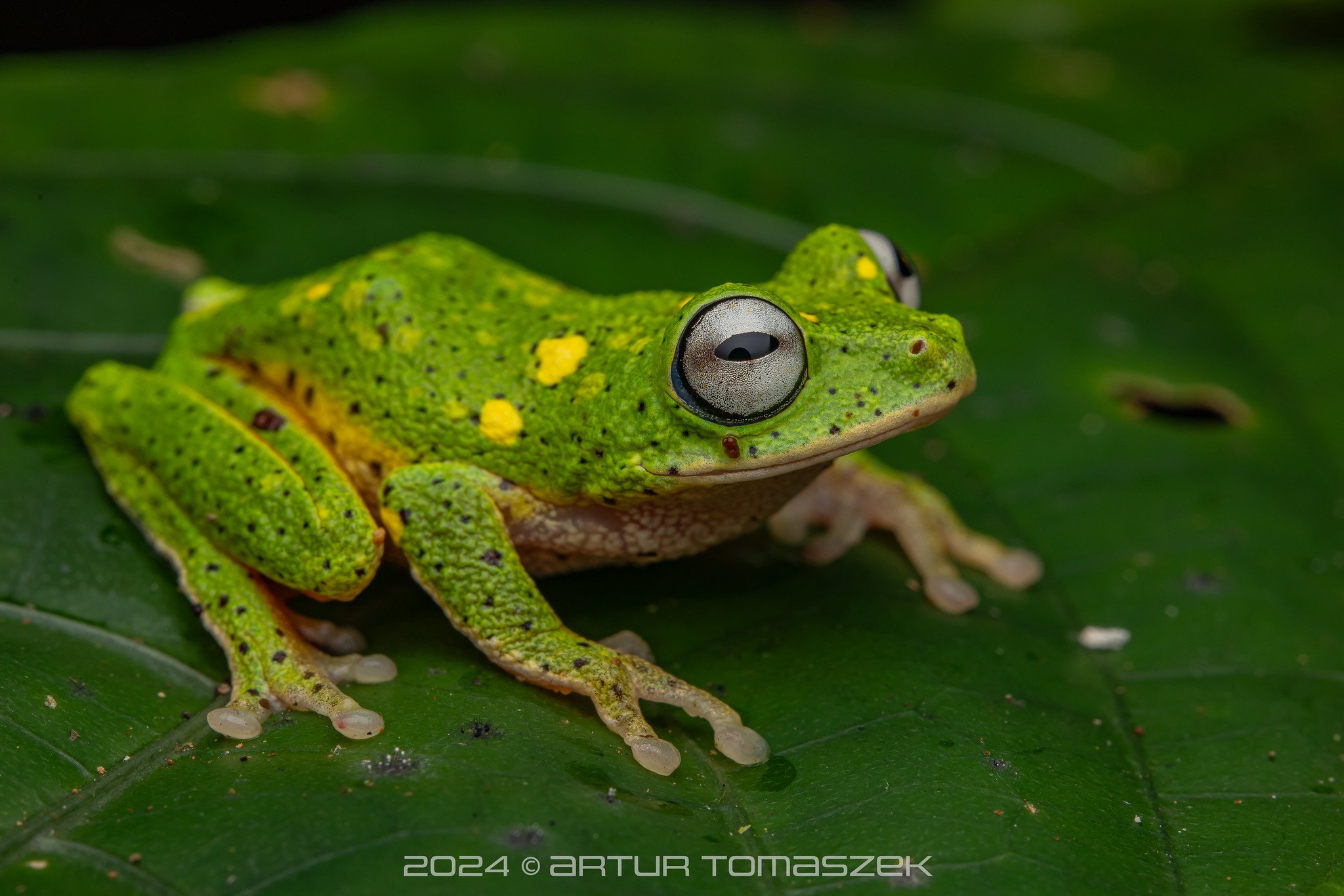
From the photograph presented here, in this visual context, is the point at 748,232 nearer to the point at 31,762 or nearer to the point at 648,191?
the point at 648,191

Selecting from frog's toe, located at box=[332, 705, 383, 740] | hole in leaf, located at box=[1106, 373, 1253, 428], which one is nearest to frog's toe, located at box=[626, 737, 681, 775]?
frog's toe, located at box=[332, 705, 383, 740]

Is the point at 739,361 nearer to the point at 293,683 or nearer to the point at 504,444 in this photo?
the point at 504,444

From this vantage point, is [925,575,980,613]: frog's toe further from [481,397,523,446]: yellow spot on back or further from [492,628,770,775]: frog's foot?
[481,397,523,446]: yellow spot on back

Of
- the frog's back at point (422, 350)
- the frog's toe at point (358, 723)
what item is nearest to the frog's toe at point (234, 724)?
the frog's toe at point (358, 723)

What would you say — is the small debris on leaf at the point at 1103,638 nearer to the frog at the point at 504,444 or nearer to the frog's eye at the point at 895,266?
the frog at the point at 504,444

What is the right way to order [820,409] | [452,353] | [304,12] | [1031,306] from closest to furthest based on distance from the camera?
[820,409] → [452,353] → [1031,306] → [304,12]

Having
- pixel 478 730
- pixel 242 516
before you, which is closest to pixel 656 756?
pixel 478 730

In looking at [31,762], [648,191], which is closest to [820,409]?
[31,762]
